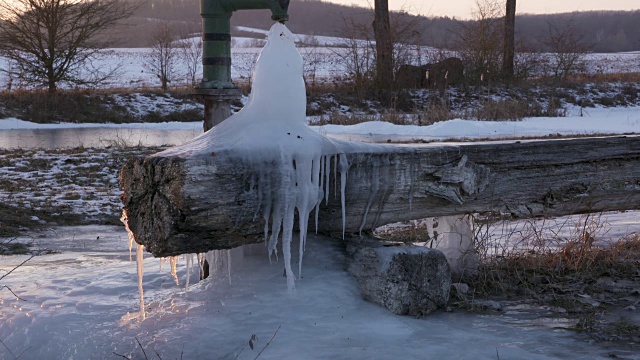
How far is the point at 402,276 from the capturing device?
3463 mm

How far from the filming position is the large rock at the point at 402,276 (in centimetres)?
346

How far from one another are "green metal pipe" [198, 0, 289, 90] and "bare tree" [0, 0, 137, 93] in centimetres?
1574

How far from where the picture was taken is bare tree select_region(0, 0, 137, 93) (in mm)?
18109

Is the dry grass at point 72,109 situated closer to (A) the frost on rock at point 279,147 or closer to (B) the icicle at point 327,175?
(A) the frost on rock at point 279,147

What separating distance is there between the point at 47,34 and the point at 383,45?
943 cm

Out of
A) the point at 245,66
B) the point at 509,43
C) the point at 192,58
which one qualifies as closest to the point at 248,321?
the point at 509,43

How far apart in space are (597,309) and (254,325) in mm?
1879

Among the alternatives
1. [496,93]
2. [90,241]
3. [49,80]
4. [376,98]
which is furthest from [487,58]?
[90,241]

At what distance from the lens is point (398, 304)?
3.47 metres

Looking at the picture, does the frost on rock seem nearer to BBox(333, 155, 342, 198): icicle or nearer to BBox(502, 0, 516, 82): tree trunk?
BBox(333, 155, 342, 198): icicle

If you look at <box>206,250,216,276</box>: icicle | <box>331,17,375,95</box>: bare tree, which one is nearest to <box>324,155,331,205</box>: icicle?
<box>206,250,216,276</box>: icicle

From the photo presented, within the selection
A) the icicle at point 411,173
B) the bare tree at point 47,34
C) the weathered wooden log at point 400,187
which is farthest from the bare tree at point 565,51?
the icicle at point 411,173

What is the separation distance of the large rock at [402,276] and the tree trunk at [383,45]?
1585 centimetres

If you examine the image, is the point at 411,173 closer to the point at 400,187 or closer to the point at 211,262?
the point at 400,187
